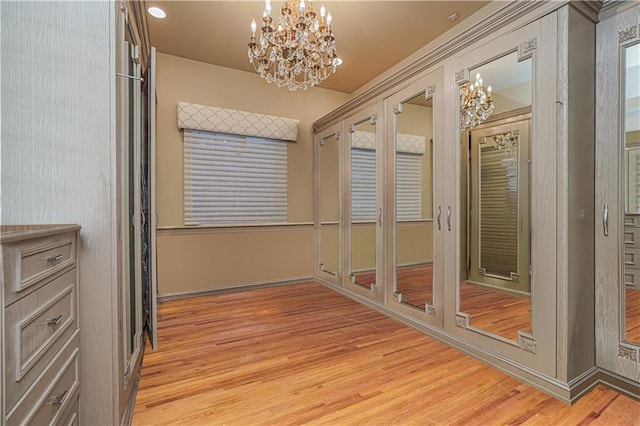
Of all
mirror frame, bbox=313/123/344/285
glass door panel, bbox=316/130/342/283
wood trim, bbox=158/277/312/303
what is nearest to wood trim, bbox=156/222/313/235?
mirror frame, bbox=313/123/344/285

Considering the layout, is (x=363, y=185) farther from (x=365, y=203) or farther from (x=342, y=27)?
(x=342, y=27)

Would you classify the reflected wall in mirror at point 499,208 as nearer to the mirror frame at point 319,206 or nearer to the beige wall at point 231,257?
the mirror frame at point 319,206

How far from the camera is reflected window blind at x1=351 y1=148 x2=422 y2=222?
2.93m

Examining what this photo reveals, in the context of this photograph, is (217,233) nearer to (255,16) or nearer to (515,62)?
(255,16)

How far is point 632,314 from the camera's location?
5.90ft

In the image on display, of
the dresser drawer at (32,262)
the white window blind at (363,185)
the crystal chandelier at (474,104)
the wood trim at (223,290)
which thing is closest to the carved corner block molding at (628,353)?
the crystal chandelier at (474,104)

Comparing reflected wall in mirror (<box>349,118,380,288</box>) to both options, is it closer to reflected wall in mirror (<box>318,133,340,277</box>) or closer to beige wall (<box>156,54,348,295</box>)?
reflected wall in mirror (<box>318,133,340,277</box>)

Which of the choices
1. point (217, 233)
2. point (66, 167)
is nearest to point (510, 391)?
point (66, 167)

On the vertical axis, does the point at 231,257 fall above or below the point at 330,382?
above

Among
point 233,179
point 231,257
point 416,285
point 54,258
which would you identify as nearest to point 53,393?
point 54,258

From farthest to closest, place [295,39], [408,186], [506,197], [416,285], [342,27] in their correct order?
1. [342,27]
2. [408,186]
3. [416,285]
4. [295,39]
5. [506,197]

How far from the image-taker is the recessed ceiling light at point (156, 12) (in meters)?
2.89

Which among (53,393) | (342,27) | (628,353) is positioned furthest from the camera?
(342,27)

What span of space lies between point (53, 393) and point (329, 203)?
3.53m
